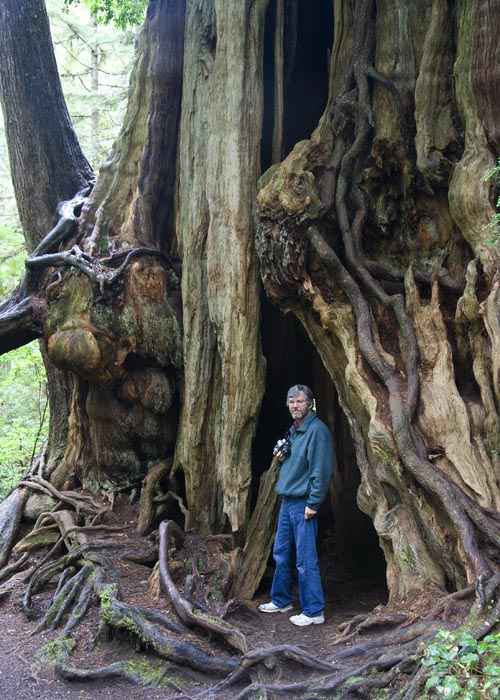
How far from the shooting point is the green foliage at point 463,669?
7.65ft

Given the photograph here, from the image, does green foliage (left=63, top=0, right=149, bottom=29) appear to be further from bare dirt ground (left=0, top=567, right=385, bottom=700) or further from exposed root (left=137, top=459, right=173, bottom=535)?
bare dirt ground (left=0, top=567, right=385, bottom=700)

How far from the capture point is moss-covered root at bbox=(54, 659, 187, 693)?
3.69 metres

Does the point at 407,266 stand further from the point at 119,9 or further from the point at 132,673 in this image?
the point at 119,9

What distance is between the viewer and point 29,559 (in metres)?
5.79

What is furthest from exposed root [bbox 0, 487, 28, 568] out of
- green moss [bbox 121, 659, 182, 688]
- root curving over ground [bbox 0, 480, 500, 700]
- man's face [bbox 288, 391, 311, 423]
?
man's face [bbox 288, 391, 311, 423]

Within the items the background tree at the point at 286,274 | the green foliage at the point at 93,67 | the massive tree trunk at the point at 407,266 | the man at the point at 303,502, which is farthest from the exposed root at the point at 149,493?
the green foliage at the point at 93,67

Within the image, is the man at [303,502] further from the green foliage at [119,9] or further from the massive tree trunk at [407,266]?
the green foliage at [119,9]

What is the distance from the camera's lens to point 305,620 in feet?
14.5

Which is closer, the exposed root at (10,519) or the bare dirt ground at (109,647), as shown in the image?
the bare dirt ground at (109,647)

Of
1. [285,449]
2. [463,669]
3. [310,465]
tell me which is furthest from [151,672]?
[463,669]

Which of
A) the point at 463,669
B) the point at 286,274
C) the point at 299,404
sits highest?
the point at 286,274

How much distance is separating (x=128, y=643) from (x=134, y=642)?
0.23ft

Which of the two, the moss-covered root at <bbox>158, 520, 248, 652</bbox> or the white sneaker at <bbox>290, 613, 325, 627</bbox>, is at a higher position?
the moss-covered root at <bbox>158, 520, 248, 652</bbox>

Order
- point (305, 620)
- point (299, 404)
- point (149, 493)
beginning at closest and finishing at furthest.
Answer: point (305, 620), point (299, 404), point (149, 493)
